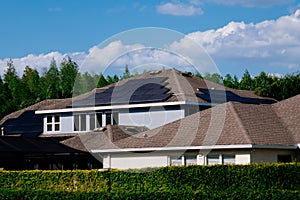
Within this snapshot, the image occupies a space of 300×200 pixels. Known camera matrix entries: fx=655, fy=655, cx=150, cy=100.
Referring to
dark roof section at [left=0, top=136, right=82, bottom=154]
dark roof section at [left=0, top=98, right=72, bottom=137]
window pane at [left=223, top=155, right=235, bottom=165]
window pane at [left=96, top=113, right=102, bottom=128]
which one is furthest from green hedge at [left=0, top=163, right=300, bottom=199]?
dark roof section at [left=0, top=98, right=72, bottom=137]

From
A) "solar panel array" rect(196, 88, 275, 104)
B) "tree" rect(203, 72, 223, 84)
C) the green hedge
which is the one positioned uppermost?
"tree" rect(203, 72, 223, 84)

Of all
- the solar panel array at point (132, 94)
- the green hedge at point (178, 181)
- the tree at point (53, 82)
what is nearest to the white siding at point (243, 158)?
the green hedge at point (178, 181)

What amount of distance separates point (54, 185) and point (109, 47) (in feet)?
21.3

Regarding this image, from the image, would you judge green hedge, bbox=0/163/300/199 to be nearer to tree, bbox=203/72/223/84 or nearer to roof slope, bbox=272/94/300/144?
roof slope, bbox=272/94/300/144

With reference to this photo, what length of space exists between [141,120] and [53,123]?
949cm

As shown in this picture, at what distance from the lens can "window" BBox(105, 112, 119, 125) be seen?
45.3m

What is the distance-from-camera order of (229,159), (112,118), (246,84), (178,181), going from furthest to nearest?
(246,84) < (112,118) < (229,159) < (178,181)

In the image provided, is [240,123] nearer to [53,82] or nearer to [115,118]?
[115,118]

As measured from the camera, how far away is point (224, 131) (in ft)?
101

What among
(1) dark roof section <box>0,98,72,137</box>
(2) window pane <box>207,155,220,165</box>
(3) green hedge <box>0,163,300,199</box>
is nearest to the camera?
(3) green hedge <box>0,163,300,199</box>

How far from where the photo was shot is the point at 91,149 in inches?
1510

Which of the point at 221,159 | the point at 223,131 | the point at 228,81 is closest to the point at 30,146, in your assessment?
the point at 223,131

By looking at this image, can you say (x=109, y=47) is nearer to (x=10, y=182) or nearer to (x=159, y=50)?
(x=159, y=50)

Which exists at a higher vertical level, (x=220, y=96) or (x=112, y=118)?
(x=220, y=96)
